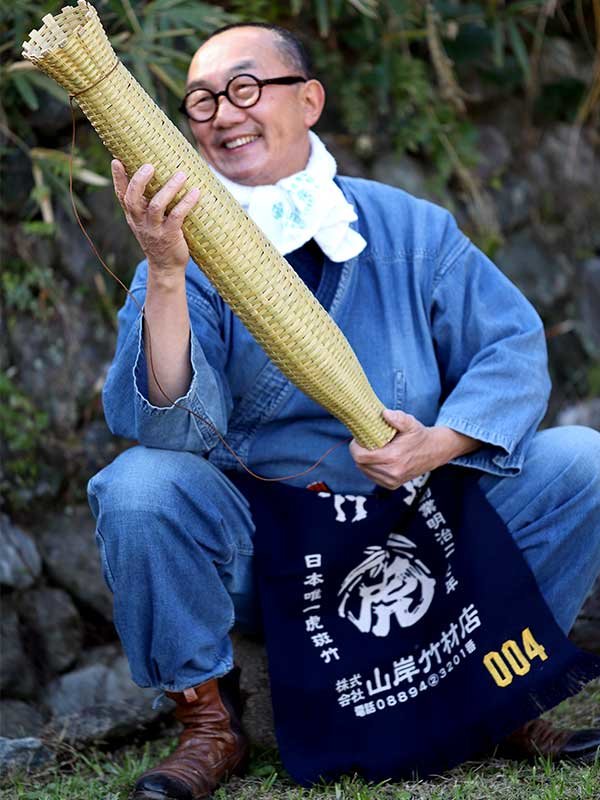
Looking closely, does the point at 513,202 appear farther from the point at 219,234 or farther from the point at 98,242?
the point at 219,234

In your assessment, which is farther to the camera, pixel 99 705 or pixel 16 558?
pixel 16 558

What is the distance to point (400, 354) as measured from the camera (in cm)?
252

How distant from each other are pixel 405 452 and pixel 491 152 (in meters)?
2.77

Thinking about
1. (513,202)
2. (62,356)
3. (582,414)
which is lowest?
(582,414)

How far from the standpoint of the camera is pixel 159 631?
220cm

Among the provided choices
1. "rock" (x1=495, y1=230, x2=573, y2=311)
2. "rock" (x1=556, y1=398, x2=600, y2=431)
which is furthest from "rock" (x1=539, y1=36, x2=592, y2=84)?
"rock" (x1=556, y1=398, x2=600, y2=431)

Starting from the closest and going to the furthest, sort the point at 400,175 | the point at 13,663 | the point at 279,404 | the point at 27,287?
1. the point at 279,404
2. the point at 13,663
3. the point at 27,287
4. the point at 400,175

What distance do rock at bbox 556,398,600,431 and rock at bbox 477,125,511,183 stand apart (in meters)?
1.02

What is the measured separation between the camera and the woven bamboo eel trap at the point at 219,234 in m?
1.79

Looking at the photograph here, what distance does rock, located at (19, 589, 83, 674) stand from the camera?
3369 millimetres

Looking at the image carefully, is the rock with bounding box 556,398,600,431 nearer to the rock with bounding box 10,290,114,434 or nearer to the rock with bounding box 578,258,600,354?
the rock with bounding box 578,258,600,354

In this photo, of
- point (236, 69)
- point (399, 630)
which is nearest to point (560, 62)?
point (236, 69)

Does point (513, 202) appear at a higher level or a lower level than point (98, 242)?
lower

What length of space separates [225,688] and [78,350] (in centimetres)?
160
